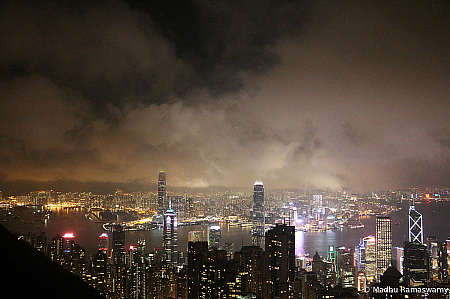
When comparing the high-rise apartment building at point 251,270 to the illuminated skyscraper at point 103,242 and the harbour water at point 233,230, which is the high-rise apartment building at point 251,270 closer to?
the harbour water at point 233,230

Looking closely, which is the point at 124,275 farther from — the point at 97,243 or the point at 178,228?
the point at 178,228

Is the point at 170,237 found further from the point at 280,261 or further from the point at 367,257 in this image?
the point at 367,257

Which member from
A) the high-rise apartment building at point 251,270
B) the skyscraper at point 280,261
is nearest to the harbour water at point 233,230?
the skyscraper at point 280,261

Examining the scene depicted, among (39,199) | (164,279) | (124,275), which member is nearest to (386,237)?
(164,279)

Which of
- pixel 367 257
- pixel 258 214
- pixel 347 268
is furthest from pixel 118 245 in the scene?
pixel 367 257

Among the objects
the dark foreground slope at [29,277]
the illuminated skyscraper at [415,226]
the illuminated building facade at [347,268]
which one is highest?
the dark foreground slope at [29,277]

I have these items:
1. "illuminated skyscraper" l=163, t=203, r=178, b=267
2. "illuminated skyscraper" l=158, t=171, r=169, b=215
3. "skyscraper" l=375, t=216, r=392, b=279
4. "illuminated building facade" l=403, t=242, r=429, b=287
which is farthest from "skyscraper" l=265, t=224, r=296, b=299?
"illuminated skyscraper" l=158, t=171, r=169, b=215
